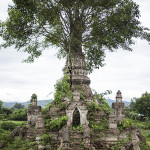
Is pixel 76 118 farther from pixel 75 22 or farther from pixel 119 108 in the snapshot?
pixel 75 22

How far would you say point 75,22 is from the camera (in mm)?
16938

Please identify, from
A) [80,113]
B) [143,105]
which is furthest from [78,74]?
[143,105]

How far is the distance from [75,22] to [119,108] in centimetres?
856

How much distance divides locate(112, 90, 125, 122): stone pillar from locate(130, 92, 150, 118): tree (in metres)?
33.1

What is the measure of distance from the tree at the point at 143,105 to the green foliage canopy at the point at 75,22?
33099 millimetres

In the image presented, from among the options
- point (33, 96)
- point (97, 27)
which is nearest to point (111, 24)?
point (97, 27)

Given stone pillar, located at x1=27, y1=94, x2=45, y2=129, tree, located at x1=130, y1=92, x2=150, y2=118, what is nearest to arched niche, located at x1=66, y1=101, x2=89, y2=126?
stone pillar, located at x1=27, y1=94, x2=45, y2=129

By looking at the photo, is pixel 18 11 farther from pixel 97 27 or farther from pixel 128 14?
pixel 128 14

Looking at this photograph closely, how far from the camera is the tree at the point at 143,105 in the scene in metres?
46.3

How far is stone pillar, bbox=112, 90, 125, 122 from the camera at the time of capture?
47.4 feet

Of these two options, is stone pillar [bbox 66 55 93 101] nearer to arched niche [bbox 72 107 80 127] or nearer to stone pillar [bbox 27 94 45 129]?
arched niche [bbox 72 107 80 127]

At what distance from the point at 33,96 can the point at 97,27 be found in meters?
8.26

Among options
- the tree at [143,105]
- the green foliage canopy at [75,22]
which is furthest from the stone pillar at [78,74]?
the tree at [143,105]

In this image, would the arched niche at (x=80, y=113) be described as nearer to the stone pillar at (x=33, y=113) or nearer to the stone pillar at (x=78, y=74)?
the stone pillar at (x=33, y=113)
